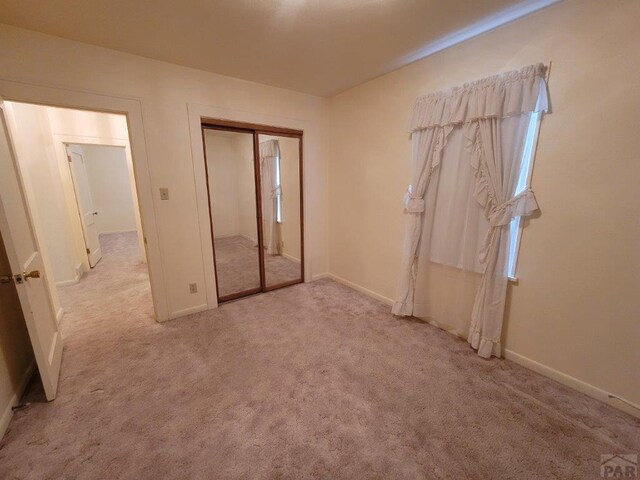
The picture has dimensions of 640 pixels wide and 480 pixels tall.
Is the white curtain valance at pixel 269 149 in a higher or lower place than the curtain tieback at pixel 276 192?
higher

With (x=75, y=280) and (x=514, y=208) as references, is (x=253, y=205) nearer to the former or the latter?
(x=514, y=208)

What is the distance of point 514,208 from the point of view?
1864mm

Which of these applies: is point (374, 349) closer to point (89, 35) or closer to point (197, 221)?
point (197, 221)

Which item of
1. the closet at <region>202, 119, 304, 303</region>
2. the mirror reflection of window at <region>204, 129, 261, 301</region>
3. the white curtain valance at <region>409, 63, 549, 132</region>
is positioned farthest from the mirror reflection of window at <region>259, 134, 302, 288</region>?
the white curtain valance at <region>409, 63, 549, 132</region>

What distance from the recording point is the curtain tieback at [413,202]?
241 centimetres

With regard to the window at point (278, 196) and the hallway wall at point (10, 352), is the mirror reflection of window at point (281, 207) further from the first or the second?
the hallway wall at point (10, 352)

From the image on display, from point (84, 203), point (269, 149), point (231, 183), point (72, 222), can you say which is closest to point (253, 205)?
point (231, 183)

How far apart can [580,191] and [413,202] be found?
3.70 ft

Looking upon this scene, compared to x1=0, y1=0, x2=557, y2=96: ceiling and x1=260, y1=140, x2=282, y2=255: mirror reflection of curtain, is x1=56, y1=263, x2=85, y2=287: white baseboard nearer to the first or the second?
x1=260, y1=140, x2=282, y2=255: mirror reflection of curtain

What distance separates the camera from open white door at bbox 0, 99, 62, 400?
150 cm

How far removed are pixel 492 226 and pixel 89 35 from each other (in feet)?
11.2

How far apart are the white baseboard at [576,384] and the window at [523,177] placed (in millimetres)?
651

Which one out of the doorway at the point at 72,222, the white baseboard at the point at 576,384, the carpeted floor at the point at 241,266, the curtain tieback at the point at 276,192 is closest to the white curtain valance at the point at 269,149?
the curtain tieback at the point at 276,192

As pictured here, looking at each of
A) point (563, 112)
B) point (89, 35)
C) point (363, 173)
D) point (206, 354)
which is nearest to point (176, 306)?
point (206, 354)
